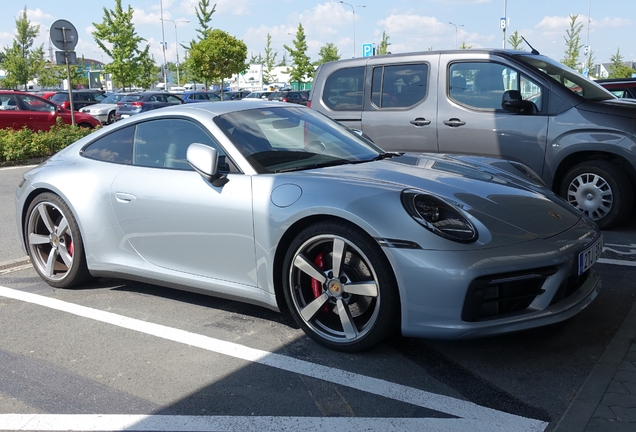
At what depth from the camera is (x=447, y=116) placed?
709cm

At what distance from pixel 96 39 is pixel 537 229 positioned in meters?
45.7

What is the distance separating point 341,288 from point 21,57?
55.9 meters

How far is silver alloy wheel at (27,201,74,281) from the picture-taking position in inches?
192

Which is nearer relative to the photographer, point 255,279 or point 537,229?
point 537,229

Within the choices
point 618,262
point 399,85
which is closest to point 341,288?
point 618,262

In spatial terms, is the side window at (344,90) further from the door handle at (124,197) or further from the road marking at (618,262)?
the door handle at (124,197)

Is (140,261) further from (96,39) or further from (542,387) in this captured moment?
(96,39)

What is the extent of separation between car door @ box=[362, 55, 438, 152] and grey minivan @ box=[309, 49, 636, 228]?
0.01 meters

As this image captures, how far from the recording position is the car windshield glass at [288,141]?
4051 millimetres

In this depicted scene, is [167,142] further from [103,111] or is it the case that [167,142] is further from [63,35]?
[103,111]

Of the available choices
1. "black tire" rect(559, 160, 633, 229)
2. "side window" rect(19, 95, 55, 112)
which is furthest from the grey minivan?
"side window" rect(19, 95, 55, 112)

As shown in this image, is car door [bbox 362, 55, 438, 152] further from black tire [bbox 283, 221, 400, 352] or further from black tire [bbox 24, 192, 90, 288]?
black tire [bbox 283, 221, 400, 352]

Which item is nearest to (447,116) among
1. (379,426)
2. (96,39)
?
(379,426)

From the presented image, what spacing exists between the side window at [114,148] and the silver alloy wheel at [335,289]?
164 centimetres
